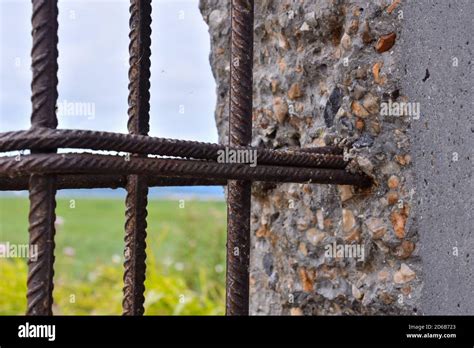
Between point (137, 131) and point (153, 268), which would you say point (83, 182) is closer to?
point (137, 131)

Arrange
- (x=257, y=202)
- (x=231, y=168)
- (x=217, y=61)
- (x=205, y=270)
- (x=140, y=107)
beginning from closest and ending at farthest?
(x=231, y=168), (x=140, y=107), (x=257, y=202), (x=217, y=61), (x=205, y=270)

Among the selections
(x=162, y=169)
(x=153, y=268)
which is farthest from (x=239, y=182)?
(x=153, y=268)

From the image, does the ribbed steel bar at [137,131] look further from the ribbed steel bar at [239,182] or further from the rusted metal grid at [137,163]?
the ribbed steel bar at [239,182]

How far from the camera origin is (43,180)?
0.84 meters

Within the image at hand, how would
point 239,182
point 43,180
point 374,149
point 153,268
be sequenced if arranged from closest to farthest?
point 43,180, point 239,182, point 374,149, point 153,268

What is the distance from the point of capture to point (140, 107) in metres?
1.14

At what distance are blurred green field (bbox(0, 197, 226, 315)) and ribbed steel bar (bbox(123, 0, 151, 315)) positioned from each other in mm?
514

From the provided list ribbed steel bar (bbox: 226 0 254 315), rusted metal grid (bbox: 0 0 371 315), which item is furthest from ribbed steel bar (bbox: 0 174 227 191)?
ribbed steel bar (bbox: 226 0 254 315)

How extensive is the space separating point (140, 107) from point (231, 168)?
0.24 meters

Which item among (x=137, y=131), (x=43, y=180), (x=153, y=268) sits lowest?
(x=153, y=268)

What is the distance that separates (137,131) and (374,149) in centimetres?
41

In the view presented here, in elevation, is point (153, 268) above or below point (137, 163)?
below
